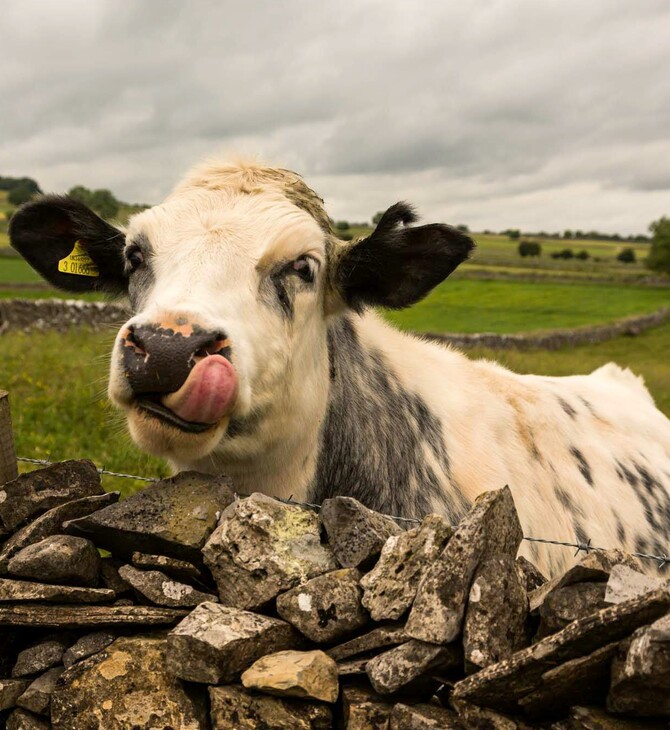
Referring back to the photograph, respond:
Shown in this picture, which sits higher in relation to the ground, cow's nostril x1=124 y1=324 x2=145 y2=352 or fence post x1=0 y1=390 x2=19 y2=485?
cow's nostril x1=124 y1=324 x2=145 y2=352

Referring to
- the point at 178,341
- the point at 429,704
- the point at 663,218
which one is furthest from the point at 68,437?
the point at 663,218

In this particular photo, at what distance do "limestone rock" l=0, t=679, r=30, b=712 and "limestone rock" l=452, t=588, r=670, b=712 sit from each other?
5.61 ft

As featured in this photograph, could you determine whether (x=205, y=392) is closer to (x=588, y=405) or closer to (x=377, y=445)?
(x=377, y=445)

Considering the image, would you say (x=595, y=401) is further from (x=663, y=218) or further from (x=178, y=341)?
(x=663, y=218)

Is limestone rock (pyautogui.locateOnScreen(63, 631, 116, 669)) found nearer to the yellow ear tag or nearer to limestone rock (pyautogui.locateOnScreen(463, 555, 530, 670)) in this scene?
limestone rock (pyautogui.locateOnScreen(463, 555, 530, 670))

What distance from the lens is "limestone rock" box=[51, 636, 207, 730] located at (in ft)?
9.25

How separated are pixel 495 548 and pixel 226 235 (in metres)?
2.15

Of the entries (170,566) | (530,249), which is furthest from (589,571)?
(530,249)

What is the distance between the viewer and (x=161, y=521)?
318 centimetres

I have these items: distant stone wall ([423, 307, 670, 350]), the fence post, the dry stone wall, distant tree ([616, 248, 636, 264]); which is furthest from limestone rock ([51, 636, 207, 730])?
distant tree ([616, 248, 636, 264])

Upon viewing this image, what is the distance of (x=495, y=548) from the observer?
2.76 metres

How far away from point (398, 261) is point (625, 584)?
261cm

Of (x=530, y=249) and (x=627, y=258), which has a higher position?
(x=530, y=249)

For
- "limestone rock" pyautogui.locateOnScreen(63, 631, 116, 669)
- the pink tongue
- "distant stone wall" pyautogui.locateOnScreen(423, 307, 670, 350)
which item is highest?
the pink tongue
